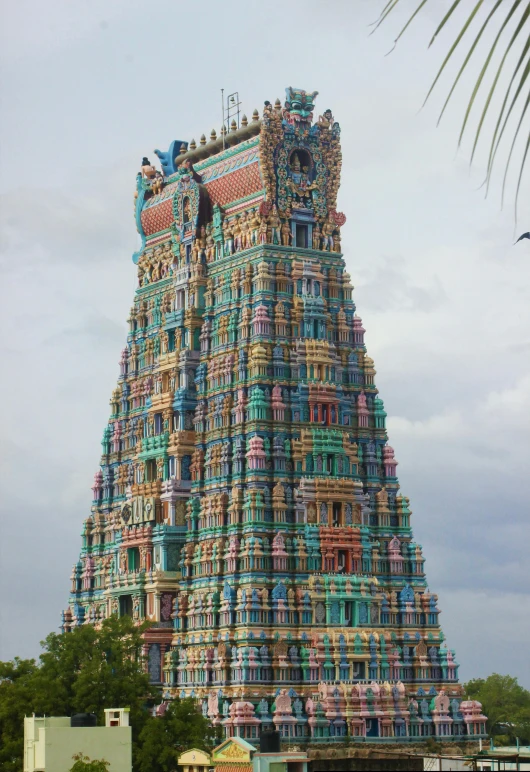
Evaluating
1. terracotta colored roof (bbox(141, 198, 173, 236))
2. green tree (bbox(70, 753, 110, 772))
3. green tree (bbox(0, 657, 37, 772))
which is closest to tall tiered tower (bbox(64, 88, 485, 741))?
terracotta colored roof (bbox(141, 198, 173, 236))

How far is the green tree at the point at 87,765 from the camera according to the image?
171 ft

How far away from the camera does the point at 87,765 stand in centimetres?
5228

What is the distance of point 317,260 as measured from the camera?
79875 millimetres

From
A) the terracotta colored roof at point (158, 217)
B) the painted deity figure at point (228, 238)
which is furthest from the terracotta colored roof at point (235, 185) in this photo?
the terracotta colored roof at point (158, 217)

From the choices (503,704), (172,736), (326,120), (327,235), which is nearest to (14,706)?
(172,736)

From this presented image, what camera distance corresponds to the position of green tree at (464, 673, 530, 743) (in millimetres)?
107938

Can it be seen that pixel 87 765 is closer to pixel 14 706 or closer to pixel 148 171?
pixel 14 706

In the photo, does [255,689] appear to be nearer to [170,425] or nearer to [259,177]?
[170,425]

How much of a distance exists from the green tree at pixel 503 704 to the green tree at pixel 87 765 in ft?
176

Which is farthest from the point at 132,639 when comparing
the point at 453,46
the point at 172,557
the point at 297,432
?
the point at 453,46

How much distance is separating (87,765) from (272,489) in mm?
24627

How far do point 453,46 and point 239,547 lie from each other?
64066mm

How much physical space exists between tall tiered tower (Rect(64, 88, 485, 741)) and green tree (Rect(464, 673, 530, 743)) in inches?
1231

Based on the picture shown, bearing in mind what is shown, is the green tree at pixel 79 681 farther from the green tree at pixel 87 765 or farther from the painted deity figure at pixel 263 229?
the painted deity figure at pixel 263 229
